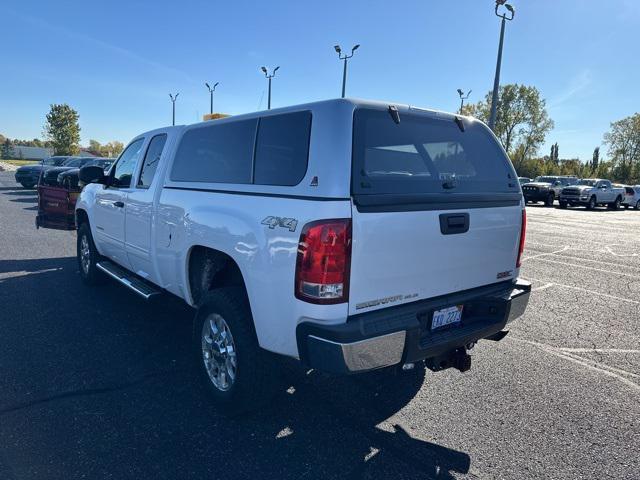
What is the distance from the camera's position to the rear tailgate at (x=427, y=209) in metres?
2.45

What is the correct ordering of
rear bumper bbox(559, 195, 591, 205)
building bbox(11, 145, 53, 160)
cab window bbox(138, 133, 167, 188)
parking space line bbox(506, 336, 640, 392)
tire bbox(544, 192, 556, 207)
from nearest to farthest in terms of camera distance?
parking space line bbox(506, 336, 640, 392)
cab window bbox(138, 133, 167, 188)
rear bumper bbox(559, 195, 591, 205)
tire bbox(544, 192, 556, 207)
building bbox(11, 145, 53, 160)

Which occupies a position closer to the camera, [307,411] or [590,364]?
[307,411]

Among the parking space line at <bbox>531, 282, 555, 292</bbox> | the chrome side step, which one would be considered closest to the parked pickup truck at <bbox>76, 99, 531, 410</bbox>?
the chrome side step

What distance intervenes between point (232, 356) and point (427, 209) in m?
1.63

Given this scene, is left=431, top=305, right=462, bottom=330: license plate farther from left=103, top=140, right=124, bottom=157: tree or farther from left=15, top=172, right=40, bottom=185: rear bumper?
left=103, top=140, right=124, bottom=157: tree

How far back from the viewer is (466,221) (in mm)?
2893

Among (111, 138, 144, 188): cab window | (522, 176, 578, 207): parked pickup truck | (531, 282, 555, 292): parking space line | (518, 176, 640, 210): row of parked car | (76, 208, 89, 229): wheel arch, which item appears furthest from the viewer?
(522, 176, 578, 207): parked pickup truck

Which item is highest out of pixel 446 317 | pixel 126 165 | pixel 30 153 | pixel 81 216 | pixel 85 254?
pixel 30 153

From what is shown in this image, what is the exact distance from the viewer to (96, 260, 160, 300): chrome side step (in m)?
4.10

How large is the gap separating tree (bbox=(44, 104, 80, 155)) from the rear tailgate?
72.0m

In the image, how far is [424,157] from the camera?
10.3 feet

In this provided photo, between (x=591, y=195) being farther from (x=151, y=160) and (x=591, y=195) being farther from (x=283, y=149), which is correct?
(x=283, y=149)

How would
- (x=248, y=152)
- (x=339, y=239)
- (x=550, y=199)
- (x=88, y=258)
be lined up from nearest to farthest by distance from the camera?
Answer: (x=339, y=239), (x=248, y=152), (x=88, y=258), (x=550, y=199)

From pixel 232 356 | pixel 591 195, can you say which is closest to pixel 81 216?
pixel 232 356
